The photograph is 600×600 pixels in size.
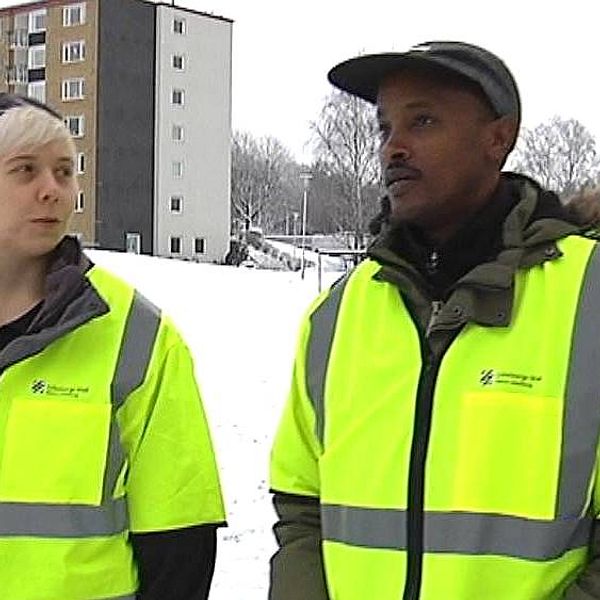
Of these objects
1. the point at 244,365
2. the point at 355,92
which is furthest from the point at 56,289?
the point at 244,365

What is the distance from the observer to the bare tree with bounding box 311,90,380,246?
192ft

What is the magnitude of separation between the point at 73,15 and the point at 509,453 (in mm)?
56342

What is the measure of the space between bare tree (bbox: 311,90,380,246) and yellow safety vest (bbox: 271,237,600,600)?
175 ft

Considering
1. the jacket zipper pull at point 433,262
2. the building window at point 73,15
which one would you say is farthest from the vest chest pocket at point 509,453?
the building window at point 73,15

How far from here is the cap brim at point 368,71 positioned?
8.10ft

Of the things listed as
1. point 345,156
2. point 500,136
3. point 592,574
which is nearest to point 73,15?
point 345,156

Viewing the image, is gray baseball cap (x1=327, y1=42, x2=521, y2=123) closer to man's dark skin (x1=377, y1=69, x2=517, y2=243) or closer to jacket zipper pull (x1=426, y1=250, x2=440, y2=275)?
man's dark skin (x1=377, y1=69, x2=517, y2=243)

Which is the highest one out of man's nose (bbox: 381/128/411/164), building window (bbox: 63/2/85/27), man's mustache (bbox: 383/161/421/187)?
building window (bbox: 63/2/85/27)

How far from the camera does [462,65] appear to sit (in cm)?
240

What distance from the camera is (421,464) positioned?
7.55 ft

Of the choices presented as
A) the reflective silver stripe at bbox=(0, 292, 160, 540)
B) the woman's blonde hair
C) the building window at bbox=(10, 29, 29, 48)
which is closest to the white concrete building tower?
the building window at bbox=(10, 29, 29, 48)

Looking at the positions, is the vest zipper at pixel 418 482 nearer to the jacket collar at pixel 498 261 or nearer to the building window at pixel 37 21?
the jacket collar at pixel 498 261

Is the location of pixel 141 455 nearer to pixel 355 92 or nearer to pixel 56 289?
pixel 56 289

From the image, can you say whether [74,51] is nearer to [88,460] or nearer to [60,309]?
[60,309]
